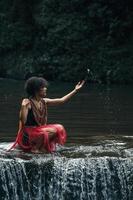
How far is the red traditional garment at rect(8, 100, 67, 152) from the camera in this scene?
1211 cm

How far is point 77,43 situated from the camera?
1345 inches

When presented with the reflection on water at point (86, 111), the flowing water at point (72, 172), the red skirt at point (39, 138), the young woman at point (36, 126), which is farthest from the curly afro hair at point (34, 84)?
Result: the reflection on water at point (86, 111)

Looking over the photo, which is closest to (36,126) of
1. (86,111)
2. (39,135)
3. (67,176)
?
(39,135)

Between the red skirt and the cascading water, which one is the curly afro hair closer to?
the red skirt

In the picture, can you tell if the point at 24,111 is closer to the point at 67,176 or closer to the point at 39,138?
the point at 39,138

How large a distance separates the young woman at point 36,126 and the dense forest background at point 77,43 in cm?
1918

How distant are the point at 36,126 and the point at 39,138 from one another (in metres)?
0.27

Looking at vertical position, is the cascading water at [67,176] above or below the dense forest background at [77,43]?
below

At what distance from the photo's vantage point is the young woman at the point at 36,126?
12.1m

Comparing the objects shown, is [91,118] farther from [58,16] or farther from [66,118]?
[58,16]

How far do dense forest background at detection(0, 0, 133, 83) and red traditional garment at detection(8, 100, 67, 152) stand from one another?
755 inches

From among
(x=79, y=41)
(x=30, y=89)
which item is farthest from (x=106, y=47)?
(x=30, y=89)

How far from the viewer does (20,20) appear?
37.7 meters

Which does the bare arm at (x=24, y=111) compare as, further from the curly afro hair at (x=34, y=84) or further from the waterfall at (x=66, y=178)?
the waterfall at (x=66, y=178)
